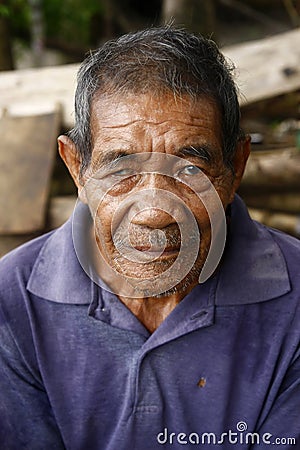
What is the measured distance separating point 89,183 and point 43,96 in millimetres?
1968

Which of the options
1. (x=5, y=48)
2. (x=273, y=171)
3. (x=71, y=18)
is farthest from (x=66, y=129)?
(x=71, y=18)

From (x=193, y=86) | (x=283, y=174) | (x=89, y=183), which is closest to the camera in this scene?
(x=193, y=86)

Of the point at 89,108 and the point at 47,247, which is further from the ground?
the point at 89,108

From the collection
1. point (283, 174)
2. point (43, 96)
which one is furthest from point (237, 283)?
point (43, 96)

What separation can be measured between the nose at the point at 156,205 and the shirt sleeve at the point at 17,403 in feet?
1.68

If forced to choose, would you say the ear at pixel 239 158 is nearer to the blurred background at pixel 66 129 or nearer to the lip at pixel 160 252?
the lip at pixel 160 252

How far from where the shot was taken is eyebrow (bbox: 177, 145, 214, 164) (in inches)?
64.1

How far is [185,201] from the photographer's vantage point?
165cm

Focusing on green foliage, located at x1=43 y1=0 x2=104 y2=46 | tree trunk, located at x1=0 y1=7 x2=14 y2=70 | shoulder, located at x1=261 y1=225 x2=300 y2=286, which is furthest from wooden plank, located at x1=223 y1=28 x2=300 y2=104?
green foliage, located at x1=43 y1=0 x2=104 y2=46

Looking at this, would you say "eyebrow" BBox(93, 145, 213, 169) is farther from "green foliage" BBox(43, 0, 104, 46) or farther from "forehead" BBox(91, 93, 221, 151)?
"green foliage" BBox(43, 0, 104, 46)

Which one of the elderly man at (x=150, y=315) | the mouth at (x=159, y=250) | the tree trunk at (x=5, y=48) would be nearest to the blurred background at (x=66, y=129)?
the tree trunk at (x=5, y=48)

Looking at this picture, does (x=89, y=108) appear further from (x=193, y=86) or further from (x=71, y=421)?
(x=71, y=421)

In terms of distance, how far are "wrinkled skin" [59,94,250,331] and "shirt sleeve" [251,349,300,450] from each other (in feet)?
1.29

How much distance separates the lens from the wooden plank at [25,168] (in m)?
2.96
